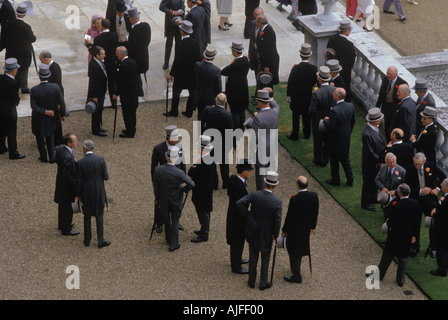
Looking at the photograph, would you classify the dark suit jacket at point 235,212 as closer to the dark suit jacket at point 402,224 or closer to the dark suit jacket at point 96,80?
the dark suit jacket at point 402,224

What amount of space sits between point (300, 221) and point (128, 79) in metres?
5.18

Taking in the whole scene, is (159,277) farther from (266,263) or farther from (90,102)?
(90,102)

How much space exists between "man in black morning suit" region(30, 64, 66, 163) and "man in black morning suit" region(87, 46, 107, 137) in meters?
0.99

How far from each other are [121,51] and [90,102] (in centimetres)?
108

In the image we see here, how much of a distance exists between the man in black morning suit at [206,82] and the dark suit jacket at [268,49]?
1454 mm

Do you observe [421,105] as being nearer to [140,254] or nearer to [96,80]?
[140,254]

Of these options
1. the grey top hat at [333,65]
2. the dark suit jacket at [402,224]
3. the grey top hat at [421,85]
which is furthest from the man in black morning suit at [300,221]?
the grey top hat at [333,65]

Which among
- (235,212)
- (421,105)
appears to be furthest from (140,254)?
(421,105)

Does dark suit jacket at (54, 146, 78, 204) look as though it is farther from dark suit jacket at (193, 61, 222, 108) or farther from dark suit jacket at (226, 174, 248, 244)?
dark suit jacket at (193, 61, 222, 108)

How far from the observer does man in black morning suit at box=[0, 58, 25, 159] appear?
14.9 metres

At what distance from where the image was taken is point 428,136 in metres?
13.8

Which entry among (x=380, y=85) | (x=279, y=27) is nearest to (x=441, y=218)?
(x=380, y=85)

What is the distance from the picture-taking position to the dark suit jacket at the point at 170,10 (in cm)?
1830

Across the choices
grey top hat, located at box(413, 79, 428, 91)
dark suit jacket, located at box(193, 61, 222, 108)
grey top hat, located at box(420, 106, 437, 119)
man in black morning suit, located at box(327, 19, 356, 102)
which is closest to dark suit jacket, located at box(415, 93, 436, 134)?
grey top hat, located at box(413, 79, 428, 91)
